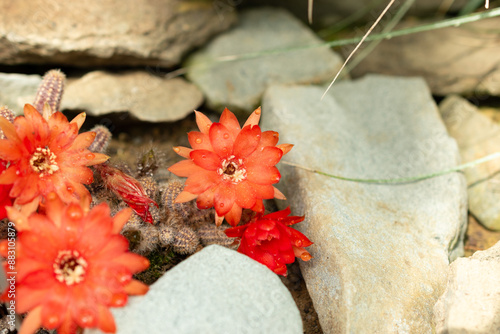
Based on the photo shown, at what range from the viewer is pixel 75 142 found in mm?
1502

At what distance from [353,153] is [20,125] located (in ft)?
5.00

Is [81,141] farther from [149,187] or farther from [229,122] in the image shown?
[229,122]

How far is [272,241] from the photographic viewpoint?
5.03 feet

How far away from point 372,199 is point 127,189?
43.7 inches

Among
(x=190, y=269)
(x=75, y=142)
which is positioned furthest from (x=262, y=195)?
(x=75, y=142)

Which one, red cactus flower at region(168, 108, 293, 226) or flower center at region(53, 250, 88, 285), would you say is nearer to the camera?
flower center at region(53, 250, 88, 285)

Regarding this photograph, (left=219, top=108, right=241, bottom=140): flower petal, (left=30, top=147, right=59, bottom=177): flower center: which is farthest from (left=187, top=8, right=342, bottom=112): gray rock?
(left=30, top=147, right=59, bottom=177): flower center

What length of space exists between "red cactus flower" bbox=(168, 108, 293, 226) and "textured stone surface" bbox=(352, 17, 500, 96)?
1.68m

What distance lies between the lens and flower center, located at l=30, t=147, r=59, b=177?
1.43 meters

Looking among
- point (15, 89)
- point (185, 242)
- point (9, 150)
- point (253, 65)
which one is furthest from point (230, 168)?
point (15, 89)

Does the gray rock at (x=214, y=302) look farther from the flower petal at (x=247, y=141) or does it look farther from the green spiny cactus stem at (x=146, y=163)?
the green spiny cactus stem at (x=146, y=163)

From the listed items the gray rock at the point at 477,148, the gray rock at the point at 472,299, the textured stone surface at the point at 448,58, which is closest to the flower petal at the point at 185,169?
the gray rock at the point at 472,299

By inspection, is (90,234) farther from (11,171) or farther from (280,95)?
(280,95)

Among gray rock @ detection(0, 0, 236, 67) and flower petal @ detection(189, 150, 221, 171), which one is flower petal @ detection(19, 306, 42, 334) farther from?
gray rock @ detection(0, 0, 236, 67)
